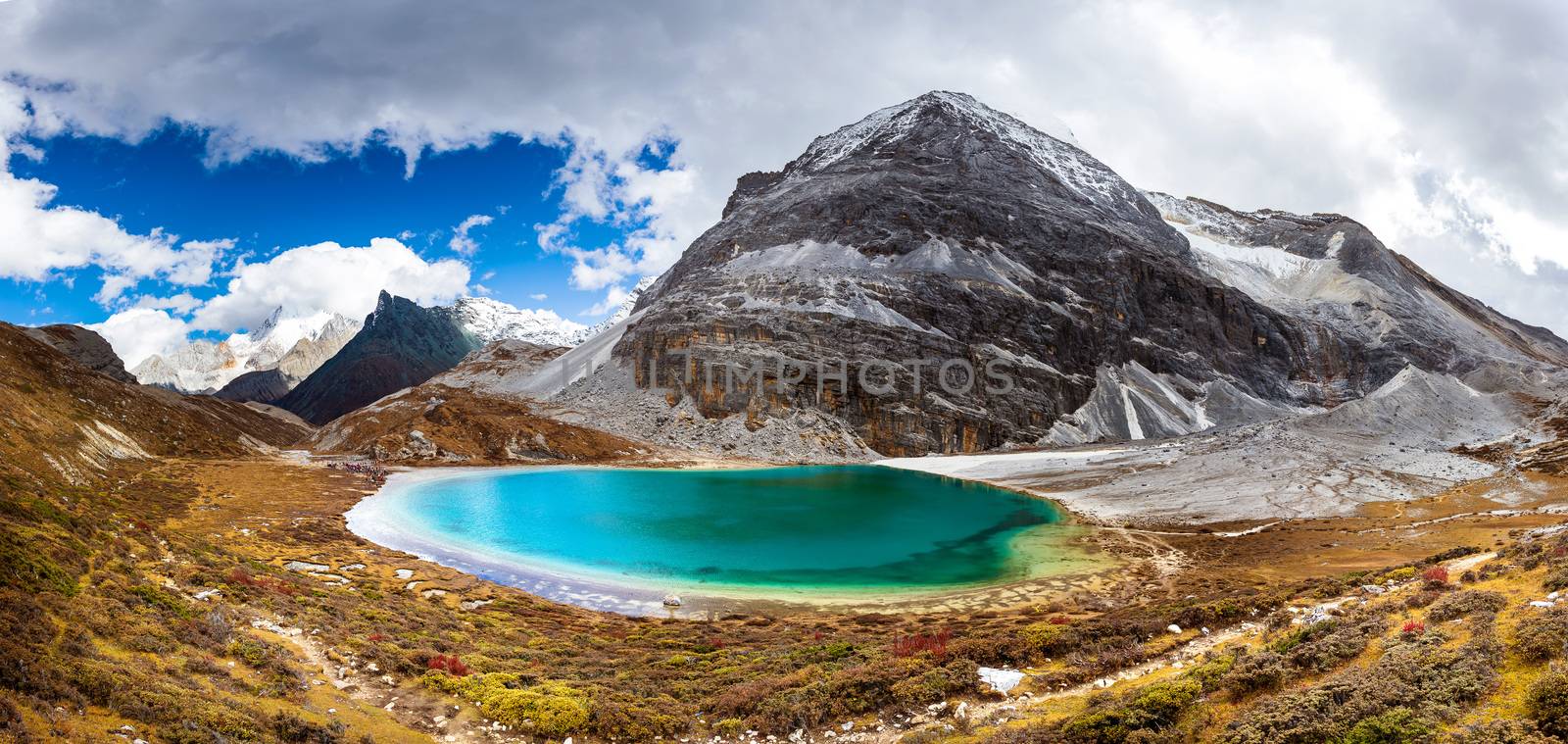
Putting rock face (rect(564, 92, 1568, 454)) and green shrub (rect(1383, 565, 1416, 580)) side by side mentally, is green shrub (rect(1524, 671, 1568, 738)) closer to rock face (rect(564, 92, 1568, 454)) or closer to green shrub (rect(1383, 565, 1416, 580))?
green shrub (rect(1383, 565, 1416, 580))

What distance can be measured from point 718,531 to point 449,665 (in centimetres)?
2695

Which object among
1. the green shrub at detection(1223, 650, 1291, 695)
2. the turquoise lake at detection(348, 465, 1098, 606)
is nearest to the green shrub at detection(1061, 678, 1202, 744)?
the green shrub at detection(1223, 650, 1291, 695)

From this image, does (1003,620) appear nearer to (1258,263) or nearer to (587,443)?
(587,443)

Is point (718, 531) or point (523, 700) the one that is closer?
point (523, 700)

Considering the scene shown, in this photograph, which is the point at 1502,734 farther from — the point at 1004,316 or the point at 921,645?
the point at 1004,316

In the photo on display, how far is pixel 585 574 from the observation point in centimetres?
3078

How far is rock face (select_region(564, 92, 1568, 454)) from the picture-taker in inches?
4360

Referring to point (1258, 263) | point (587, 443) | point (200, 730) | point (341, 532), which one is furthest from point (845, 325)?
point (1258, 263)

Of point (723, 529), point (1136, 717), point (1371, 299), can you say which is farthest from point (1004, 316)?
point (1136, 717)

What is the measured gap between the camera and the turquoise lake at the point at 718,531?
105ft

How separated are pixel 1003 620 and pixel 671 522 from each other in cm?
2592

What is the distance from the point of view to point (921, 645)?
1670 centimetres

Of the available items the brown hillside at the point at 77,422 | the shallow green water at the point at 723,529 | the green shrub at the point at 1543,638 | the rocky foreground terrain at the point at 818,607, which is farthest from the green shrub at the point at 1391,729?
the brown hillside at the point at 77,422

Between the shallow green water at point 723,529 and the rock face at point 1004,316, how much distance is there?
4377 centimetres
